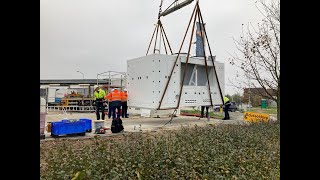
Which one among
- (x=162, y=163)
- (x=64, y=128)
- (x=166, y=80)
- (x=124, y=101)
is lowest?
(x=162, y=163)

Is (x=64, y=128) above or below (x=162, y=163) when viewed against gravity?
above

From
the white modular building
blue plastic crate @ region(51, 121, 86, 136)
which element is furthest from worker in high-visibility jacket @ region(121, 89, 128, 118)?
blue plastic crate @ region(51, 121, 86, 136)

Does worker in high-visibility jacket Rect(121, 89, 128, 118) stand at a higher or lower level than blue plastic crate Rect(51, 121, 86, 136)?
higher

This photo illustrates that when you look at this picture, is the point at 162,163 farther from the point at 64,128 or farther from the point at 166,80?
the point at 166,80

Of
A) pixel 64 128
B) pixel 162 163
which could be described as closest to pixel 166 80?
pixel 64 128

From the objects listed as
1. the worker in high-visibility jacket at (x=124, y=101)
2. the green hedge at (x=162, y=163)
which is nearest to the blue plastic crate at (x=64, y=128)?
the green hedge at (x=162, y=163)

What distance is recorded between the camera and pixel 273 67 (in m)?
10.2

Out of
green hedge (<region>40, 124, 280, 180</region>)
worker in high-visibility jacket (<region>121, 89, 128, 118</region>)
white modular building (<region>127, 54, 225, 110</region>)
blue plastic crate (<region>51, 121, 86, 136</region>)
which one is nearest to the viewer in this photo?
green hedge (<region>40, 124, 280, 180</region>)

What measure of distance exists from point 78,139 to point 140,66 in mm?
4178

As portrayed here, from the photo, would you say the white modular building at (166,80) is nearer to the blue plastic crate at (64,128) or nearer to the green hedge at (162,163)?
the blue plastic crate at (64,128)

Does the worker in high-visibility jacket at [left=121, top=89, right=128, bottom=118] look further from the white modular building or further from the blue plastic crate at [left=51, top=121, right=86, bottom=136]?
the blue plastic crate at [left=51, top=121, right=86, bottom=136]
